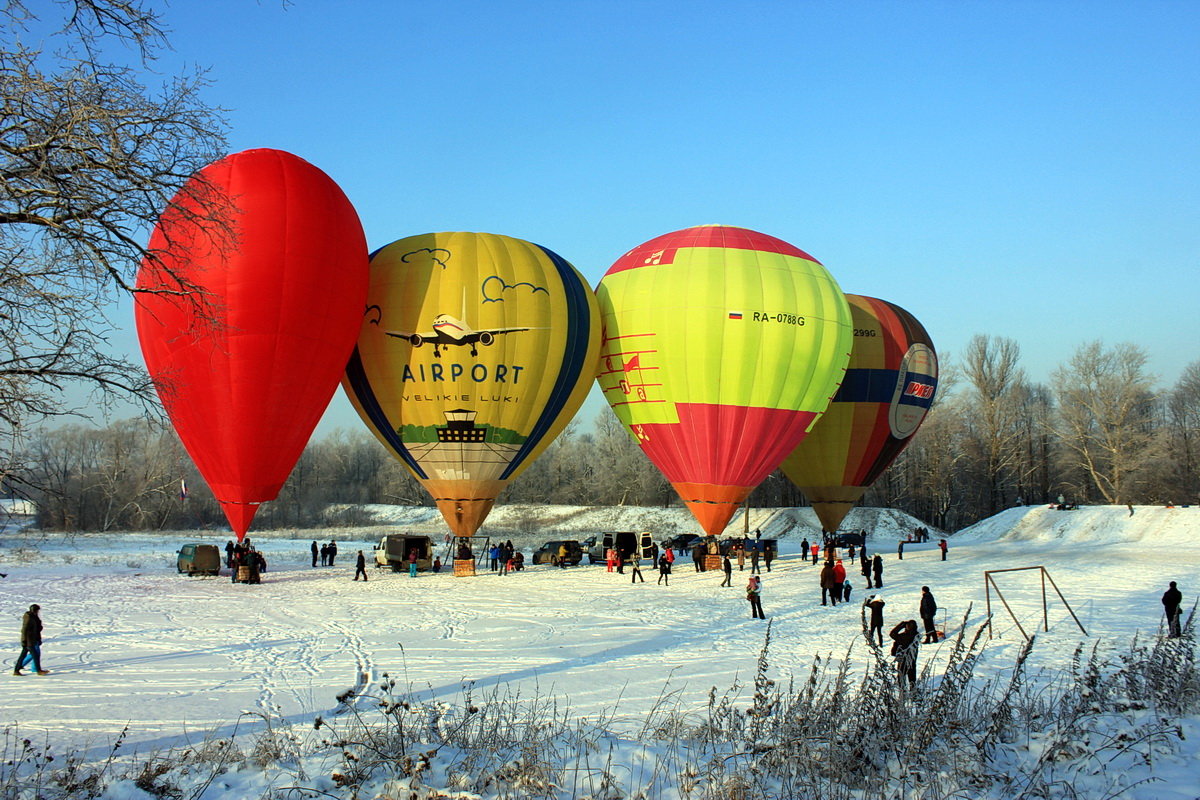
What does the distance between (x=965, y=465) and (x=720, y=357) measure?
4241 centimetres

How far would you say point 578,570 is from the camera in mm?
26938

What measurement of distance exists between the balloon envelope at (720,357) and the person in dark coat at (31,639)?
18.2 meters

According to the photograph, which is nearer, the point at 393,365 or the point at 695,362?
the point at 393,365

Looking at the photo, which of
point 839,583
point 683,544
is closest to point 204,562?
point 839,583

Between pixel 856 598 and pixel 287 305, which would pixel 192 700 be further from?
pixel 856 598

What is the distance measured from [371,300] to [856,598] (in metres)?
14.6

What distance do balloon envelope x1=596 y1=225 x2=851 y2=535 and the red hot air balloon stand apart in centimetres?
906

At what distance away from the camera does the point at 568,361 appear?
81.8 ft

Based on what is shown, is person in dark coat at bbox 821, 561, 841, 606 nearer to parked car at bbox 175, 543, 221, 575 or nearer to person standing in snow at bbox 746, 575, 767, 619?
person standing in snow at bbox 746, 575, 767, 619

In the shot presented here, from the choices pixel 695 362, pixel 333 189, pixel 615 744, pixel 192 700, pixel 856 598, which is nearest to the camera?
pixel 615 744

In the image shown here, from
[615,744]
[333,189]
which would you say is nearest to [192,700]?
[615,744]

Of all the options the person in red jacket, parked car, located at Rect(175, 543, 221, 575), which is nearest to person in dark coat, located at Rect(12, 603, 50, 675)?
the person in red jacket

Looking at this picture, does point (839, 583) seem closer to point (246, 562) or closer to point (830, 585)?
point (830, 585)

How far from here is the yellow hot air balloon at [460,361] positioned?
925 inches
